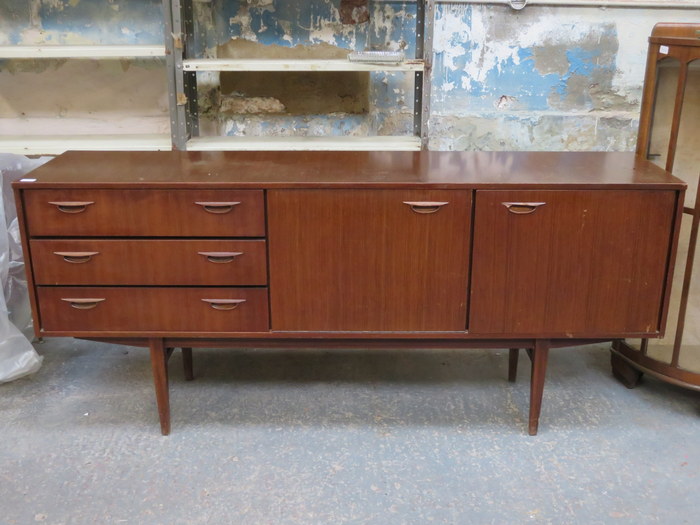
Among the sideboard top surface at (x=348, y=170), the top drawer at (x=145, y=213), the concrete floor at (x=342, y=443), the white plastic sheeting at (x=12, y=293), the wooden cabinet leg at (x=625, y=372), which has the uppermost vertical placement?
the sideboard top surface at (x=348, y=170)

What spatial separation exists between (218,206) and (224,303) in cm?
29

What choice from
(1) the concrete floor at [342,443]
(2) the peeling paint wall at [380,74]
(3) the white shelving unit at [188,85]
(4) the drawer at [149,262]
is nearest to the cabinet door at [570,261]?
(1) the concrete floor at [342,443]

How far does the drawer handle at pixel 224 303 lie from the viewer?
6.82 ft

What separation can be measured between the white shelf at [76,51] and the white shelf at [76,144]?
1.17ft

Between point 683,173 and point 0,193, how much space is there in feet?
7.55

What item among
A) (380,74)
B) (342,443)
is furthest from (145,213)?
(380,74)

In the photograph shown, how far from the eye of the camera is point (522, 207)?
197 cm

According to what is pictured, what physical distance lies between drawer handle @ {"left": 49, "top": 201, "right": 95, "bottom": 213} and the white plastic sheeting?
62 centimetres

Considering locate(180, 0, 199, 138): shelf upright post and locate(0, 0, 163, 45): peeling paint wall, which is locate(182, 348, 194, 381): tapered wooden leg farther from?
locate(0, 0, 163, 45): peeling paint wall

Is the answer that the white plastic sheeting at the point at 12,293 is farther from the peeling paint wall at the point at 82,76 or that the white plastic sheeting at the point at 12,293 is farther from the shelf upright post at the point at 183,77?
the shelf upright post at the point at 183,77

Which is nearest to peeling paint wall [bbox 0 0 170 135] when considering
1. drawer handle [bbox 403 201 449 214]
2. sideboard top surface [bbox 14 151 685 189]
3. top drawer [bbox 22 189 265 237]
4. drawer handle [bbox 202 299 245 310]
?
sideboard top surface [bbox 14 151 685 189]

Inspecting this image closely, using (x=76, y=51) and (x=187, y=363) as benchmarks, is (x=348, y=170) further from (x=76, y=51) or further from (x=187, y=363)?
(x=76, y=51)

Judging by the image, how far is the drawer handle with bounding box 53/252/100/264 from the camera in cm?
202

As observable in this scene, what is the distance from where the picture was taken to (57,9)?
9.78 feet
